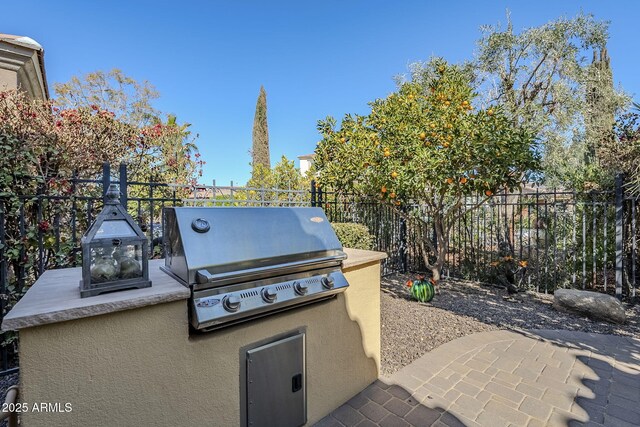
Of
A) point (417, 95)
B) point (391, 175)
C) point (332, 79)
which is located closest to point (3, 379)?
point (391, 175)

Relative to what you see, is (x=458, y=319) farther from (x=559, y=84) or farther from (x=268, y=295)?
(x=559, y=84)

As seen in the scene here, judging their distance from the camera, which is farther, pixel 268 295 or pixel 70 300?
pixel 268 295

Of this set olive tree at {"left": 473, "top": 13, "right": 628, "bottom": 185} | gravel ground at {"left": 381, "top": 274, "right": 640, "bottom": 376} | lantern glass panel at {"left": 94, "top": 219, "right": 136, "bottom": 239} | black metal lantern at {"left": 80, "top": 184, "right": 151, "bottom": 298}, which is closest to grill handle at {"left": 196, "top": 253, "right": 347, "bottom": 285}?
black metal lantern at {"left": 80, "top": 184, "right": 151, "bottom": 298}

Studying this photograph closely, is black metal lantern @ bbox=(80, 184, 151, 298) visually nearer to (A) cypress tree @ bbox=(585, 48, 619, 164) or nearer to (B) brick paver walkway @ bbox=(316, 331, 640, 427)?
(B) brick paver walkway @ bbox=(316, 331, 640, 427)

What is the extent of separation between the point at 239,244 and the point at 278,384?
3.13ft

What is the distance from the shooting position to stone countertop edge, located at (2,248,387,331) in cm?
111

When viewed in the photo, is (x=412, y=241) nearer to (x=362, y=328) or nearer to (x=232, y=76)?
(x=362, y=328)

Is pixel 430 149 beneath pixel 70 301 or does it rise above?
above

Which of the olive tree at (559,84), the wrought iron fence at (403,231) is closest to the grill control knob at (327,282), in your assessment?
the wrought iron fence at (403,231)

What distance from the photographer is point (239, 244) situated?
173cm

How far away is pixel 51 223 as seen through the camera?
11.1 feet

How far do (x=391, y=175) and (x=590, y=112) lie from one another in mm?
7698

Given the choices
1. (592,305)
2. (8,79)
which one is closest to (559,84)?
(592,305)

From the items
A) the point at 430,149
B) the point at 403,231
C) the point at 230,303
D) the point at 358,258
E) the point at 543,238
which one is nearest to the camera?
the point at 230,303
